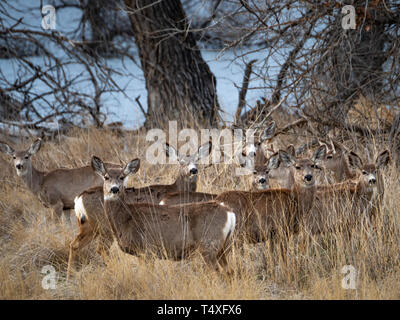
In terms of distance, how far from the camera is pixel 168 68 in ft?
35.6

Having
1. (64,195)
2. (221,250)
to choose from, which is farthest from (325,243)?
(64,195)

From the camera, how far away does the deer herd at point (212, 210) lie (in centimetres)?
523

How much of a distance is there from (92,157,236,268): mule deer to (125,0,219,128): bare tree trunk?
532cm

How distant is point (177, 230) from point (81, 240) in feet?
3.94

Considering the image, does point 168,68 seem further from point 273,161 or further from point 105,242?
point 105,242

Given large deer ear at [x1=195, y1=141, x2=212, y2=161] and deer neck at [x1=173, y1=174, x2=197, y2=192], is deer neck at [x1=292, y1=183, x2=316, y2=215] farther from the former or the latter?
deer neck at [x1=173, y1=174, x2=197, y2=192]

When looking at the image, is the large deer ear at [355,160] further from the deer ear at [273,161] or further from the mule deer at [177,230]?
the mule deer at [177,230]

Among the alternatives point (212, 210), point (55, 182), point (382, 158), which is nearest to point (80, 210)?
point (212, 210)

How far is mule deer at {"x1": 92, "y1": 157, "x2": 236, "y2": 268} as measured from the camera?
204 inches

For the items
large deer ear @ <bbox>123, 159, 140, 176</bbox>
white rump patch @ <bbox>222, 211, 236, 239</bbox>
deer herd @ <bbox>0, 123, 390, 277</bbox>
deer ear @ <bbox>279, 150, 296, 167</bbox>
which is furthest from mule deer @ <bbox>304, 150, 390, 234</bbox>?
large deer ear @ <bbox>123, 159, 140, 176</bbox>

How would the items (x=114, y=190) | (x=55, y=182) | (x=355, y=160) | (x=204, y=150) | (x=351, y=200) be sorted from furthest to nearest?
(x=55, y=182) → (x=204, y=150) → (x=355, y=160) → (x=351, y=200) → (x=114, y=190)

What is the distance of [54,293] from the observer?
493 centimetres

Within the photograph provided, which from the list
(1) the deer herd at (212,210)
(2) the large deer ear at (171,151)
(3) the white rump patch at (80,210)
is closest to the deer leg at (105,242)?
(1) the deer herd at (212,210)
